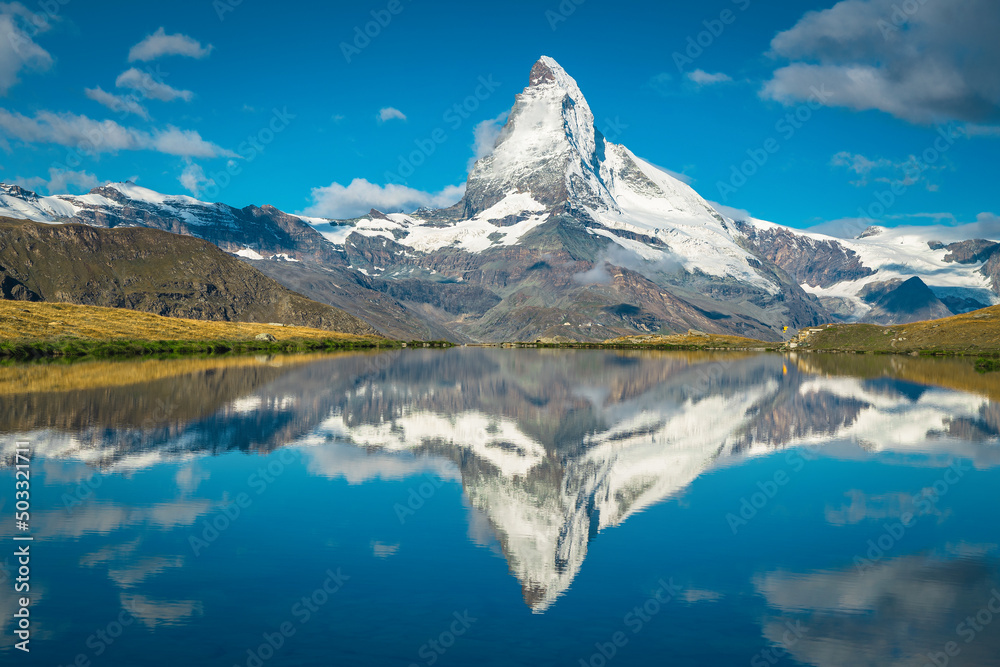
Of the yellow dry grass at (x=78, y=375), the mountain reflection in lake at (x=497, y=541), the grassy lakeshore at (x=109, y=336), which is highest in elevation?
the grassy lakeshore at (x=109, y=336)

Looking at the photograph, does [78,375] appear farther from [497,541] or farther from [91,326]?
[91,326]

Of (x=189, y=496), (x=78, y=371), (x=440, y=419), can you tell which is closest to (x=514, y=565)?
(x=189, y=496)

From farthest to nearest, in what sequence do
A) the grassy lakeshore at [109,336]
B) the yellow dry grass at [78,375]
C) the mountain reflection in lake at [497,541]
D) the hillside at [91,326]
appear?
1. the hillside at [91,326]
2. the grassy lakeshore at [109,336]
3. the yellow dry grass at [78,375]
4. the mountain reflection in lake at [497,541]

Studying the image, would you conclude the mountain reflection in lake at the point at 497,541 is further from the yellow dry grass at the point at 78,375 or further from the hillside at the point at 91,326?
the hillside at the point at 91,326

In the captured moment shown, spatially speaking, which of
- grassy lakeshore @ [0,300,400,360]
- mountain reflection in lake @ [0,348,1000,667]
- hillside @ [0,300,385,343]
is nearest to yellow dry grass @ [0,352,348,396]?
mountain reflection in lake @ [0,348,1000,667]

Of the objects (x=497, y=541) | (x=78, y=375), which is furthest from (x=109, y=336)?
(x=497, y=541)

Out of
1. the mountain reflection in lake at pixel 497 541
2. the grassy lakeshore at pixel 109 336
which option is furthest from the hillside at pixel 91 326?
the mountain reflection in lake at pixel 497 541

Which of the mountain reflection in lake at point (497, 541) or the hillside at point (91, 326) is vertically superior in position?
the hillside at point (91, 326)

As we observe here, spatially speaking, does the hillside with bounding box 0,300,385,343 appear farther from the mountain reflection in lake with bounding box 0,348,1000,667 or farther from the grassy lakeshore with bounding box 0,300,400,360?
the mountain reflection in lake with bounding box 0,348,1000,667
